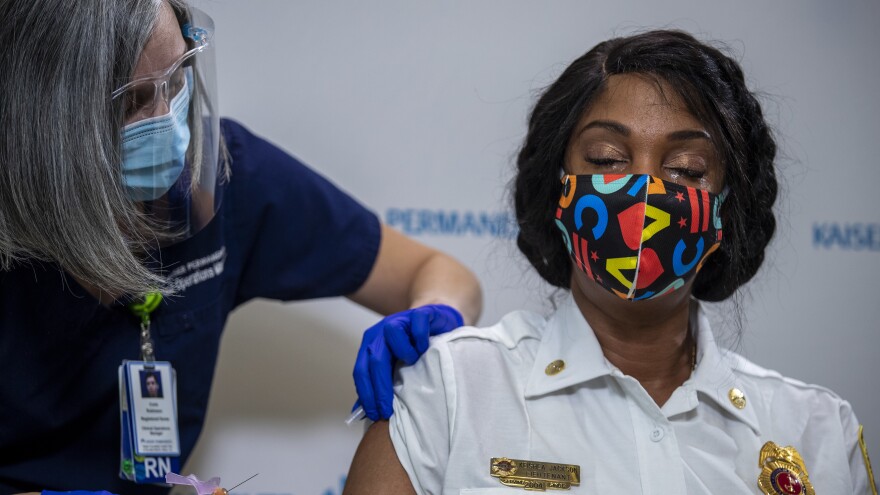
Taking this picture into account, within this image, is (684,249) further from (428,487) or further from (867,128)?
(867,128)

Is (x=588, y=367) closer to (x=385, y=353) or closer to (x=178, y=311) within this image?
(x=385, y=353)

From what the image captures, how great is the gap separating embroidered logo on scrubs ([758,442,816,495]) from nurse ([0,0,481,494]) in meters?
0.56

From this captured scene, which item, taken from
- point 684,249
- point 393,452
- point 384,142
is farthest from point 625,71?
point 384,142

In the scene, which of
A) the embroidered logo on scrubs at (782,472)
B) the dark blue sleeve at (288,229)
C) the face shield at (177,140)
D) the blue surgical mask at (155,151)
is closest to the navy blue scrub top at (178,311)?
the dark blue sleeve at (288,229)

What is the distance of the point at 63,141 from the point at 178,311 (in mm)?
466

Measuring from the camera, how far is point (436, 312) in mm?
1520

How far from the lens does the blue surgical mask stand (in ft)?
4.46

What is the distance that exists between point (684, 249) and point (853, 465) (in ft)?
1.60

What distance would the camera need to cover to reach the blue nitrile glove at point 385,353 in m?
1.34

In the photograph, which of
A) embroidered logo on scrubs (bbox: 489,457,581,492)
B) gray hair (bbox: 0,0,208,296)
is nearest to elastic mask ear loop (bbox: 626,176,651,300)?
embroidered logo on scrubs (bbox: 489,457,581,492)

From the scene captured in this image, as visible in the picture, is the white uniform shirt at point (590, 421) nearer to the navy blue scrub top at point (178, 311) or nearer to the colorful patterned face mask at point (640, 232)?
the colorful patterned face mask at point (640, 232)

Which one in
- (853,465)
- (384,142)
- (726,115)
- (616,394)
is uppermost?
(726,115)

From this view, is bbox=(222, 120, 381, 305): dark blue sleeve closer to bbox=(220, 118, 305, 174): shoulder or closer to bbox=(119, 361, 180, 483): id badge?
bbox=(220, 118, 305, 174): shoulder

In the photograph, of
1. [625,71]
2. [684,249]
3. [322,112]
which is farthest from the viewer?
[322,112]
